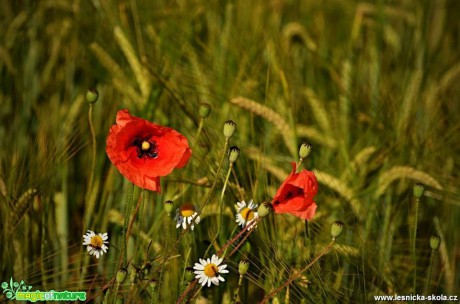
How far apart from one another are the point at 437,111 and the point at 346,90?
0.65 ft

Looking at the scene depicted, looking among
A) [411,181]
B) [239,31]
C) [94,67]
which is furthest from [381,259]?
[94,67]

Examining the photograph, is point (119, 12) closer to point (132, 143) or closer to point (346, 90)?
point (346, 90)

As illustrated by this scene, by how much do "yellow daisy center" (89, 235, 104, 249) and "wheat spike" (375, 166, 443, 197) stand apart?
1.57 feet

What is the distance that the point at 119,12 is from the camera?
1501mm

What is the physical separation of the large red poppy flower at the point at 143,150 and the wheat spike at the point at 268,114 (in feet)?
1.02

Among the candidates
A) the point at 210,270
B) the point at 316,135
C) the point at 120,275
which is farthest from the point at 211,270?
the point at 316,135

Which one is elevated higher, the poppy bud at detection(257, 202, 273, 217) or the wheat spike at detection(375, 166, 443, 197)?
the wheat spike at detection(375, 166, 443, 197)

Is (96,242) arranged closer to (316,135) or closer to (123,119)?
(123,119)

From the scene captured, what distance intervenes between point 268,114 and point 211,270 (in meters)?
0.41

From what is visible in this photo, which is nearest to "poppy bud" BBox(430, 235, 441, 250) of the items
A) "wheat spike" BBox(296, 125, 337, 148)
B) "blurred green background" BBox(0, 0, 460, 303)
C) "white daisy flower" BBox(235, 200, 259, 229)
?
"blurred green background" BBox(0, 0, 460, 303)

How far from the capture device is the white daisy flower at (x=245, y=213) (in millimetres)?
860

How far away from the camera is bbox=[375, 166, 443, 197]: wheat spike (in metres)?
1.12

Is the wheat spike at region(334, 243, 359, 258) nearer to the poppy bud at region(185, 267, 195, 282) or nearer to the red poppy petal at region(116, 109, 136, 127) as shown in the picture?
the poppy bud at region(185, 267, 195, 282)

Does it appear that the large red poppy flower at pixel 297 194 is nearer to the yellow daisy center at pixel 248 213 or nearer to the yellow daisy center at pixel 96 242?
the yellow daisy center at pixel 248 213
